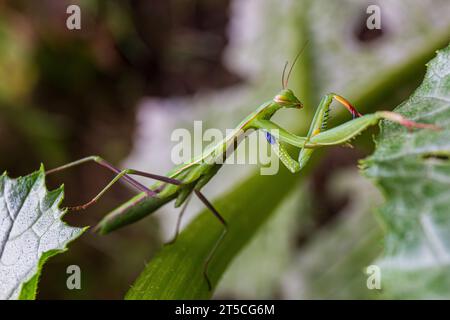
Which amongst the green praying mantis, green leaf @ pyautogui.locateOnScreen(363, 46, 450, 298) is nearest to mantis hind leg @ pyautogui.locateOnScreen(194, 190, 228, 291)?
the green praying mantis

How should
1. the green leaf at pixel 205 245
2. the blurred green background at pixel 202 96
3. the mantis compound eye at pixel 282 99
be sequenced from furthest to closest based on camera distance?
the blurred green background at pixel 202 96
the mantis compound eye at pixel 282 99
the green leaf at pixel 205 245

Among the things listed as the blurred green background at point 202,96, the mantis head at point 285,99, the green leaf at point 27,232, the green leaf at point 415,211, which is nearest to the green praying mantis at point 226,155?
the mantis head at point 285,99

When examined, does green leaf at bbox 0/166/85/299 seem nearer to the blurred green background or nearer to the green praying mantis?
the green praying mantis

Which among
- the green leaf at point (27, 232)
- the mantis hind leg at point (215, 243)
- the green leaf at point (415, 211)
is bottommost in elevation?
the mantis hind leg at point (215, 243)

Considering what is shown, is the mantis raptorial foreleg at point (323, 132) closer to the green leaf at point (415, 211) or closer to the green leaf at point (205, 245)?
the green leaf at point (415, 211)

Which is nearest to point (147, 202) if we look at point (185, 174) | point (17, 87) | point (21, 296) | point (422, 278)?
point (185, 174)
